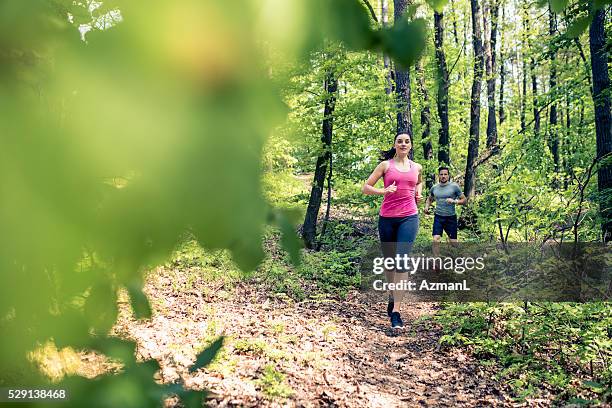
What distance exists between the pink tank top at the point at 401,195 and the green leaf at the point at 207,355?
3828 mm

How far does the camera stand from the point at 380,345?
4.47m

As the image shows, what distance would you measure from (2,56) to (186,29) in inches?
6.5

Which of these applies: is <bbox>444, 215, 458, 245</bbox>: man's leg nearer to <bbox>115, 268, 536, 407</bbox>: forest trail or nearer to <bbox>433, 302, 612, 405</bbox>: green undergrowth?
<bbox>115, 268, 536, 407</bbox>: forest trail

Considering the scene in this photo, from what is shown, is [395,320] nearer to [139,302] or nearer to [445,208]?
[445,208]

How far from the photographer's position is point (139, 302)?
2.24ft

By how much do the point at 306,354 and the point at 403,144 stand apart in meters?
2.34

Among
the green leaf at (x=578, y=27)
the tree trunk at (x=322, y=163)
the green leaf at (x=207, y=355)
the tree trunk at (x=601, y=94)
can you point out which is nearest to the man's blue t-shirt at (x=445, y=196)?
the tree trunk at (x=601, y=94)

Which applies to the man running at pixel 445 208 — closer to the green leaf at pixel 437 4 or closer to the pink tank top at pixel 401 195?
the pink tank top at pixel 401 195

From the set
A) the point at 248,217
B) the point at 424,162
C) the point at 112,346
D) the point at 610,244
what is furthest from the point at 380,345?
the point at 424,162

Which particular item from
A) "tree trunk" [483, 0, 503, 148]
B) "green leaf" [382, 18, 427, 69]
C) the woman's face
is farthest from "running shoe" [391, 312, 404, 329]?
"tree trunk" [483, 0, 503, 148]

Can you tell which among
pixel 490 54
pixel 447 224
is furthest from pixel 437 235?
pixel 490 54

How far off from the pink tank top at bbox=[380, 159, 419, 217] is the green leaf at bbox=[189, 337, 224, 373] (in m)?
3.83

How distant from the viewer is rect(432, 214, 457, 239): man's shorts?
7633mm

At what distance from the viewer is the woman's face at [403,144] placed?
449 cm
